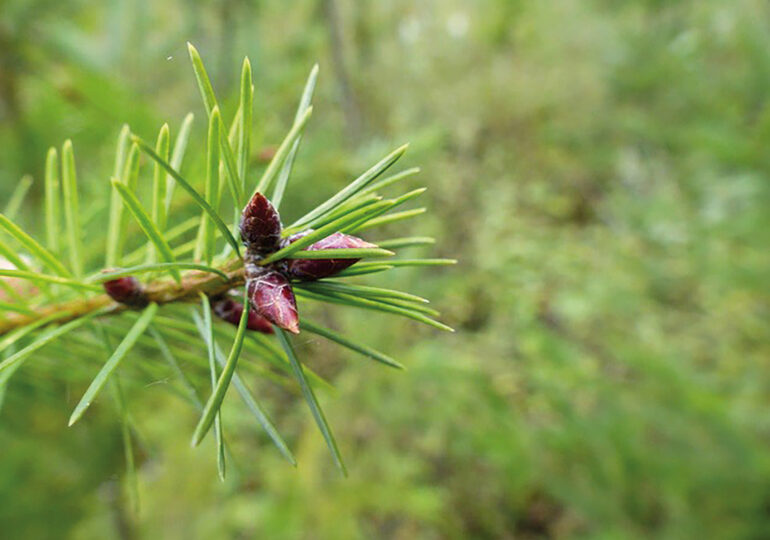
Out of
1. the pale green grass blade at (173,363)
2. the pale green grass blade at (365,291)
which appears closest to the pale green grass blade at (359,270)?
the pale green grass blade at (365,291)

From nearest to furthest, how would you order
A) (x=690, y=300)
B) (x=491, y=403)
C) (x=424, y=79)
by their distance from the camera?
(x=491, y=403) < (x=690, y=300) < (x=424, y=79)

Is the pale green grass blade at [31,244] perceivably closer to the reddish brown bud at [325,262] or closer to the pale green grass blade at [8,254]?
the pale green grass blade at [8,254]

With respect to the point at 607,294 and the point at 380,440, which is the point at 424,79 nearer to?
the point at 607,294

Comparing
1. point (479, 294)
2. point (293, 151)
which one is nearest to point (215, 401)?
point (293, 151)

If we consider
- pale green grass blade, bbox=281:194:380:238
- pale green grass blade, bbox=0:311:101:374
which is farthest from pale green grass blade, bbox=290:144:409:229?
pale green grass blade, bbox=0:311:101:374

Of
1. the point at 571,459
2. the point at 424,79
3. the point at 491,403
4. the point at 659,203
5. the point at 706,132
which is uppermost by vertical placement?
the point at 424,79

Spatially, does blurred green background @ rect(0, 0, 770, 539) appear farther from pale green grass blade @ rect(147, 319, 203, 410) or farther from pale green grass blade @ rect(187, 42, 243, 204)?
pale green grass blade @ rect(187, 42, 243, 204)

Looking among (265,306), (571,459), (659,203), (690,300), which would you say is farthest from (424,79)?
(265,306)

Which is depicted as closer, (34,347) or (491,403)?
(34,347)
